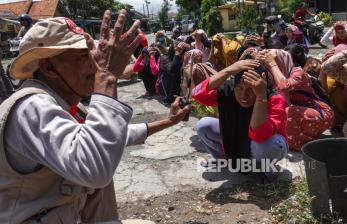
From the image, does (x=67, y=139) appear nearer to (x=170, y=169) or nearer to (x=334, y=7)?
(x=170, y=169)

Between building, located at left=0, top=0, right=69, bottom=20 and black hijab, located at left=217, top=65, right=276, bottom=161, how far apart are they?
38434mm

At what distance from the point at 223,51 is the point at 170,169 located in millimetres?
2509

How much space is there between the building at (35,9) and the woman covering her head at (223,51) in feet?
118

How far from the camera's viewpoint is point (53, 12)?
4188cm

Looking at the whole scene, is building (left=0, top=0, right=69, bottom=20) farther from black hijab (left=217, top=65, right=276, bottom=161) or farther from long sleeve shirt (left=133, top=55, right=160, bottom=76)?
black hijab (left=217, top=65, right=276, bottom=161)

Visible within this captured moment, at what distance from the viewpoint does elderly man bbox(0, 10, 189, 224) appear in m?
1.44

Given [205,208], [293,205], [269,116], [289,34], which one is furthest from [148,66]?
[293,205]

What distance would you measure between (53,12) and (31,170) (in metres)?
→ 43.1

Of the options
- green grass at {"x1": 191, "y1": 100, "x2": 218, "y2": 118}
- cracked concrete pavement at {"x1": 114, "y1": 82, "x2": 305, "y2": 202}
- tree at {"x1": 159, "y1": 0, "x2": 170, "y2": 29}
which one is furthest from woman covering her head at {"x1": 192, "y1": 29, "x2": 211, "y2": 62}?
tree at {"x1": 159, "y1": 0, "x2": 170, "y2": 29}

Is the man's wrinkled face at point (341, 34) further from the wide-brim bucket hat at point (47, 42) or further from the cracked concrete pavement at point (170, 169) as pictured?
the wide-brim bucket hat at point (47, 42)

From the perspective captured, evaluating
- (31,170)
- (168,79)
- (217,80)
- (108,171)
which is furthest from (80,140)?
(168,79)

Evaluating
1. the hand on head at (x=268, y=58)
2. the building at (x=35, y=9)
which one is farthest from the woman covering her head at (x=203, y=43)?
the building at (x=35, y=9)

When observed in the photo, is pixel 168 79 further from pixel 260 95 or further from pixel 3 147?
pixel 3 147

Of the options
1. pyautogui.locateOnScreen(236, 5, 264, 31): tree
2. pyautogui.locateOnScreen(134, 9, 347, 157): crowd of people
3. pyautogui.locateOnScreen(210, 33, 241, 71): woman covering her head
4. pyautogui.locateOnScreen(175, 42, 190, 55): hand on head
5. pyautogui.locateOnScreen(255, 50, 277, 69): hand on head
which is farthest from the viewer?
Answer: pyautogui.locateOnScreen(236, 5, 264, 31): tree
